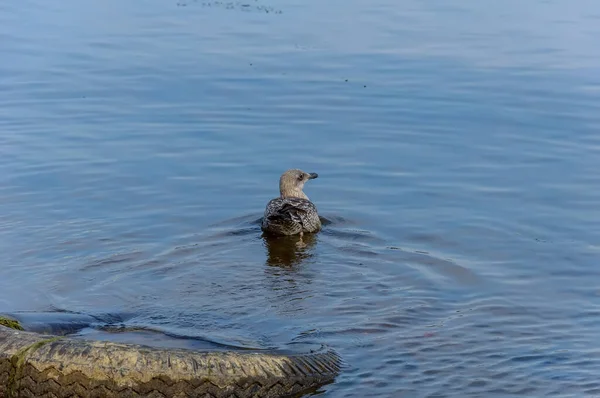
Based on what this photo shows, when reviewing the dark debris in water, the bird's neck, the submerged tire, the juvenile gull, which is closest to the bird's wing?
the juvenile gull

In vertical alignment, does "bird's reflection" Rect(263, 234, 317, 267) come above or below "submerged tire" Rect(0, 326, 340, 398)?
above

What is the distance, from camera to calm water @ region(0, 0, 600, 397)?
30.5ft

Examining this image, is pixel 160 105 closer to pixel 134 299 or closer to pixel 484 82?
pixel 484 82

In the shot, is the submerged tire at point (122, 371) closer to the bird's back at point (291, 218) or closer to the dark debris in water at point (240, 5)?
the bird's back at point (291, 218)

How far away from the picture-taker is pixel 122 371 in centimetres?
745

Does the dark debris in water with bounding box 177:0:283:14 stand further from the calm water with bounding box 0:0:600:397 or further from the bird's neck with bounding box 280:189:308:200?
the bird's neck with bounding box 280:189:308:200

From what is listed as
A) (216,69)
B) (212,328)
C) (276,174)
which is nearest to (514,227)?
(276,174)

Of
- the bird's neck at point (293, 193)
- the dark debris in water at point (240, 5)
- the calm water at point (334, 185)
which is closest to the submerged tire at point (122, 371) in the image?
the calm water at point (334, 185)

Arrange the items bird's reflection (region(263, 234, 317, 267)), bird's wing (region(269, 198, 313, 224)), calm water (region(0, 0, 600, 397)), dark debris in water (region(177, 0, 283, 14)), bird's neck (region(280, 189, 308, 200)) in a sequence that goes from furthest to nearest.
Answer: dark debris in water (region(177, 0, 283, 14)), bird's neck (region(280, 189, 308, 200)), bird's wing (region(269, 198, 313, 224)), bird's reflection (region(263, 234, 317, 267)), calm water (region(0, 0, 600, 397))

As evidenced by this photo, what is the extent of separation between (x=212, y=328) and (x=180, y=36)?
1414cm

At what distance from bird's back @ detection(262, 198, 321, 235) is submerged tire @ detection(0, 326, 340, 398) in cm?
456

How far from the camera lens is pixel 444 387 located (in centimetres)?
809

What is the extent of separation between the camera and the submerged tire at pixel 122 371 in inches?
293

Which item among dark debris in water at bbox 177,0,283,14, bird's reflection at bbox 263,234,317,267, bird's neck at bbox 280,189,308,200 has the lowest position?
bird's reflection at bbox 263,234,317,267
